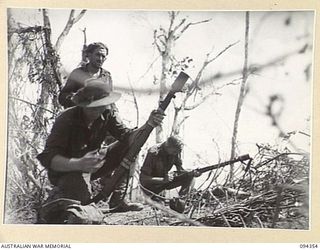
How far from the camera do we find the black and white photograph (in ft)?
1.42

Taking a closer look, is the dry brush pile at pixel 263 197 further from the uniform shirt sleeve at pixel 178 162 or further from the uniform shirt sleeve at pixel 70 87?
the uniform shirt sleeve at pixel 70 87

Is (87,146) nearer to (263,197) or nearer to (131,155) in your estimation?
(131,155)

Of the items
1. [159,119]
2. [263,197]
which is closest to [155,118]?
[159,119]

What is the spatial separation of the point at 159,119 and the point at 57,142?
89 millimetres

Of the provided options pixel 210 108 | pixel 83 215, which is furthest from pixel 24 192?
pixel 210 108

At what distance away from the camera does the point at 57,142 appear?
1.41ft

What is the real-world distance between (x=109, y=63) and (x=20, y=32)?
0.08m

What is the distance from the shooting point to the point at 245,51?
17.3 inches

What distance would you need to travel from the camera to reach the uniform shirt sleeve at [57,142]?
16.9 inches

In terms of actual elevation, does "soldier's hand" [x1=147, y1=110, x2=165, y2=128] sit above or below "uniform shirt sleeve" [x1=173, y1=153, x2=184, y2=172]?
above

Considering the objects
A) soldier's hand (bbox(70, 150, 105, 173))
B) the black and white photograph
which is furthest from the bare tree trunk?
soldier's hand (bbox(70, 150, 105, 173))

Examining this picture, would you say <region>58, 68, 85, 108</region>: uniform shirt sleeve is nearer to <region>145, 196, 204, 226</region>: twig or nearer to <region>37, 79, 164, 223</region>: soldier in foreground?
<region>37, 79, 164, 223</region>: soldier in foreground

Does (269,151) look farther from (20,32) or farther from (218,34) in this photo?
(20,32)

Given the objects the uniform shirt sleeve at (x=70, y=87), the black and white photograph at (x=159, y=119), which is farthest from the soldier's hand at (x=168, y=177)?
the uniform shirt sleeve at (x=70, y=87)
